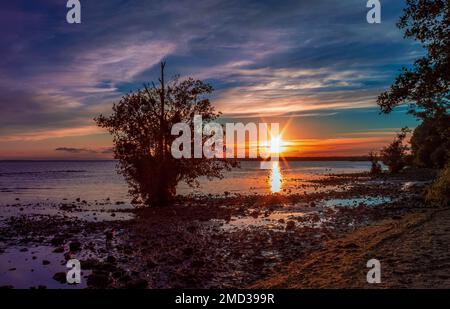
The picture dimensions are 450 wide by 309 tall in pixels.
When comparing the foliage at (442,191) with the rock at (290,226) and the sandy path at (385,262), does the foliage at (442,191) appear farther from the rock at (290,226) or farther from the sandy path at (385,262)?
the rock at (290,226)

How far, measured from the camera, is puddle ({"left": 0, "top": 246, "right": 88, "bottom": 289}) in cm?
1247

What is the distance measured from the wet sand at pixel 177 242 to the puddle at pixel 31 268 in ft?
0.11

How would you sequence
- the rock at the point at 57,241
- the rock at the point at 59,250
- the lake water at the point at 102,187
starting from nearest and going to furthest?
the rock at the point at 59,250 < the rock at the point at 57,241 < the lake water at the point at 102,187

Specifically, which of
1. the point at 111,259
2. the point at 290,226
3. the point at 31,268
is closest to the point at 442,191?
the point at 290,226

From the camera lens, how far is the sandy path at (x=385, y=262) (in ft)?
31.8

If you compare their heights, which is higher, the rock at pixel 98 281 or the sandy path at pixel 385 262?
the sandy path at pixel 385 262

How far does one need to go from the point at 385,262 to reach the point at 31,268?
11533 mm

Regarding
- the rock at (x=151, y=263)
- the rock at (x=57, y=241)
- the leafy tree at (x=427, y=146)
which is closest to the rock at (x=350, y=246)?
the rock at (x=151, y=263)

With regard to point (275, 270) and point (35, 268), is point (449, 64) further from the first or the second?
point (35, 268)

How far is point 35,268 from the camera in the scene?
14180 mm

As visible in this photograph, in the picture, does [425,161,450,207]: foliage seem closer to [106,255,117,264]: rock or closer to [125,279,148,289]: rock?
[106,255,117,264]: rock

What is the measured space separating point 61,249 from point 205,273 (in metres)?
7.20
